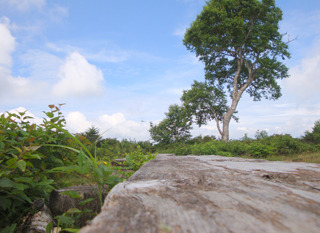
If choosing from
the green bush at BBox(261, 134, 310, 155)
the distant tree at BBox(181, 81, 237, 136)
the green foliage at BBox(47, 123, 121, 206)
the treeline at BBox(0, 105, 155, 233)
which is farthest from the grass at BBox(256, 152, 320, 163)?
the distant tree at BBox(181, 81, 237, 136)

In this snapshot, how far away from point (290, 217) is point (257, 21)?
54.3ft

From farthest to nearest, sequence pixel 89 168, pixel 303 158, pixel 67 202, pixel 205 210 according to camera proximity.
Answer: pixel 303 158
pixel 67 202
pixel 89 168
pixel 205 210

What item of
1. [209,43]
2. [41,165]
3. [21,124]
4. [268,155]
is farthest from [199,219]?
[209,43]

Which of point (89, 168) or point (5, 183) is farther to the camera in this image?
point (89, 168)

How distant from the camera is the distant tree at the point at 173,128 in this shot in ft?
52.0

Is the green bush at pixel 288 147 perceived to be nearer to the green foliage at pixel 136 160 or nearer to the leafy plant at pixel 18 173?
the green foliage at pixel 136 160

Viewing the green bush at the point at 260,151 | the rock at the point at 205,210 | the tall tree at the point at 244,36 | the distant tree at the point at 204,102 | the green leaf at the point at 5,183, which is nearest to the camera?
the rock at the point at 205,210

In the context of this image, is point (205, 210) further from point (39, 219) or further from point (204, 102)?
point (204, 102)

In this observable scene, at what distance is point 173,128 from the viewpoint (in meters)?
16.2

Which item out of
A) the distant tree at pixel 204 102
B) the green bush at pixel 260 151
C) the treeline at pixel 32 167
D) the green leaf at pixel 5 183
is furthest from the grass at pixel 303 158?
the distant tree at pixel 204 102

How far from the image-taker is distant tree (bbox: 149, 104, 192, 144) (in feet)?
52.0

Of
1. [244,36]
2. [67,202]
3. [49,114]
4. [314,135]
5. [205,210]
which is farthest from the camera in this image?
[244,36]

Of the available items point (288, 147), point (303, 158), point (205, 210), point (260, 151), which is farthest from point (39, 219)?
point (288, 147)

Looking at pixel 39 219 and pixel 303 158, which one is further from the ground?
pixel 303 158
